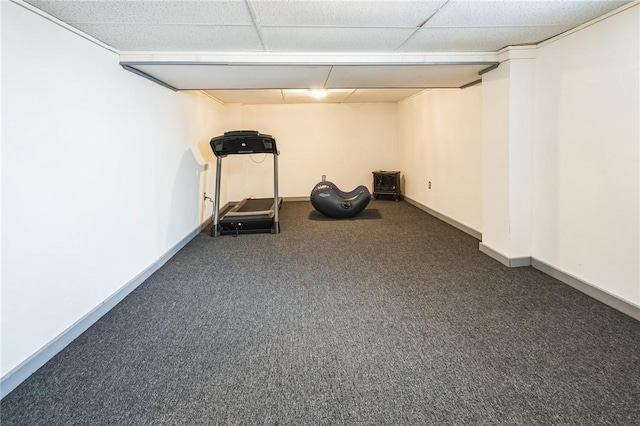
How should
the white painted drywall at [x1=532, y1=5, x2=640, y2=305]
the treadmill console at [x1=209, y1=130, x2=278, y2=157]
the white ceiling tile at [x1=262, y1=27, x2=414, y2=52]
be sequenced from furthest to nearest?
1. the treadmill console at [x1=209, y1=130, x2=278, y2=157]
2. the white ceiling tile at [x1=262, y1=27, x2=414, y2=52]
3. the white painted drywall at [x1=532, y1=5, x2=640, y2=305]

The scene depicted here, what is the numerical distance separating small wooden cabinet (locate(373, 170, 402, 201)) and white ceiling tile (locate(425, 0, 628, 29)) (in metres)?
4.58

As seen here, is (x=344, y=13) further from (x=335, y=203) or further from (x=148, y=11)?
(x=335, y=203)

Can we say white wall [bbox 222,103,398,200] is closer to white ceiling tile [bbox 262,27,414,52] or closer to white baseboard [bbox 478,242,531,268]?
white ceiling tile [bbox 262,27,414,52]

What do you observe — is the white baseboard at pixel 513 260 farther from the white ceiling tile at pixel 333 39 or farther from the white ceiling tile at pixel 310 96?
the white ceiling tile at pixel 310 96

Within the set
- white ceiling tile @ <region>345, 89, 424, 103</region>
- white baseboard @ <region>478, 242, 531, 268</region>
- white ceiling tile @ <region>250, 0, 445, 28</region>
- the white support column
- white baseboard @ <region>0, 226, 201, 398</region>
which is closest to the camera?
white baseboard @ <region>0, 226, 201, 398</region>

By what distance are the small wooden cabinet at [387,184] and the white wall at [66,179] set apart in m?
4.67

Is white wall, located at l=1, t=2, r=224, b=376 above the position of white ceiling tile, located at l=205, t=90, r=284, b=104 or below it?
below

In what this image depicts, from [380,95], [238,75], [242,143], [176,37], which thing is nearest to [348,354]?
[176,37]

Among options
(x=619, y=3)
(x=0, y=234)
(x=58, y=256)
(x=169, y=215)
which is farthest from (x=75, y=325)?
(x=619, y=3)

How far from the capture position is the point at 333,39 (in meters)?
2.69

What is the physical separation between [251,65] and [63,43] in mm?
1388

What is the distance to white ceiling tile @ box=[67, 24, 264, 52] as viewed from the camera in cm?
234

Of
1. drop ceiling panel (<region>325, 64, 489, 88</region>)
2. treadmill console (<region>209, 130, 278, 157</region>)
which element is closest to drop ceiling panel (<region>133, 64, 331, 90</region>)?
drop ceiling panel (<region>325, 64, 489, 88</region>)

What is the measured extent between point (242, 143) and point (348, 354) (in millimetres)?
3543
